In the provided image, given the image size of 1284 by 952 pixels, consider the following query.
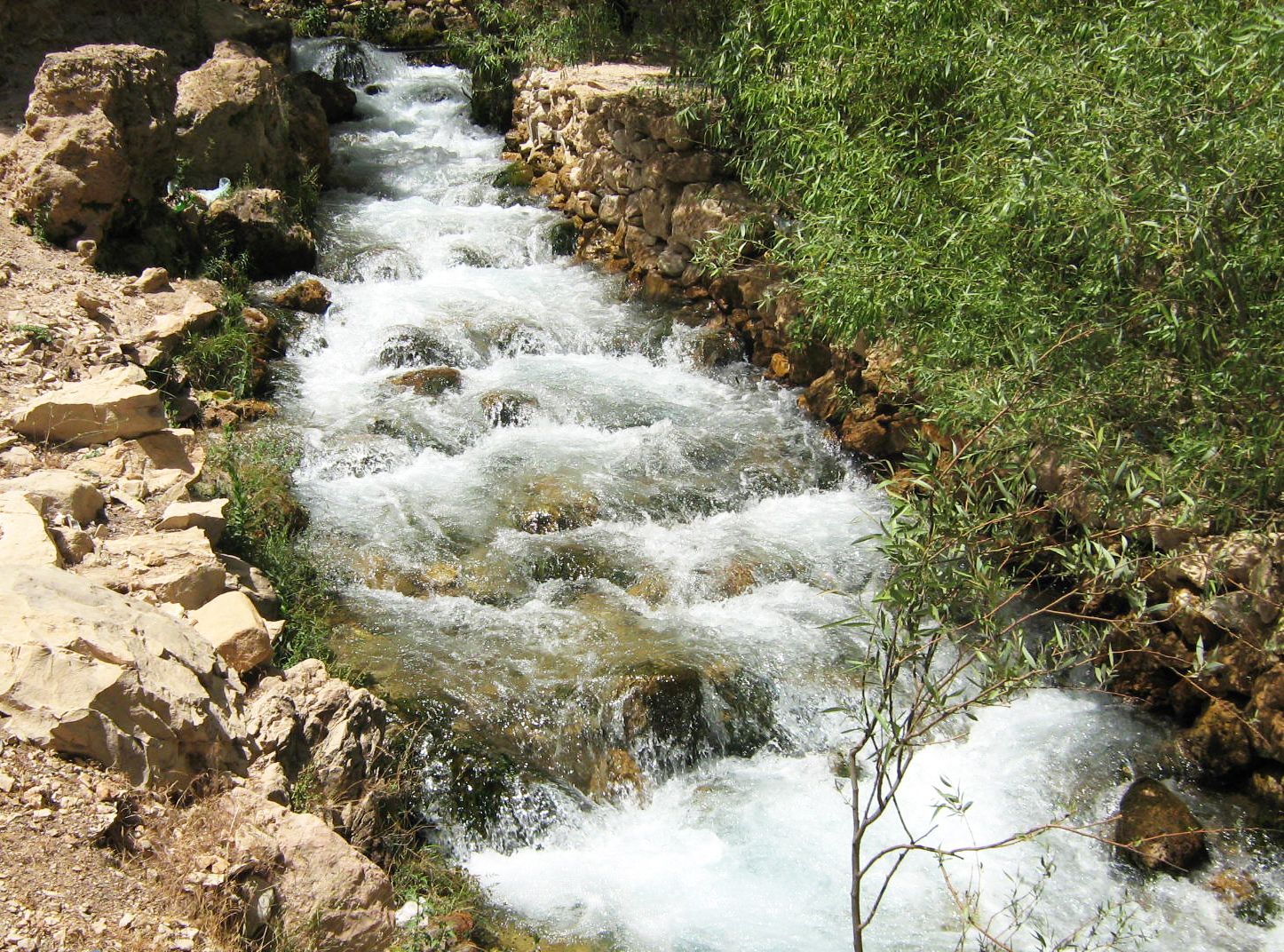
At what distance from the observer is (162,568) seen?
451 cm

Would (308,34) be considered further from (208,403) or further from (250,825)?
(250,825)

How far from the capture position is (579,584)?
614 cm

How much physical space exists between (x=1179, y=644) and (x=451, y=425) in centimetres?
505

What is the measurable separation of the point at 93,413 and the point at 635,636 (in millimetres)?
3158

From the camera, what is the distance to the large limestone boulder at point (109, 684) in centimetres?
315

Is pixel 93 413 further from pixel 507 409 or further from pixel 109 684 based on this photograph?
pixel 507 409

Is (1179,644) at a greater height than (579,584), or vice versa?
(1179,644)

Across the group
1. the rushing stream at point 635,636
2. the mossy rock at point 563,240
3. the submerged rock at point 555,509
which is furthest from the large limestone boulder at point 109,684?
the mossy rock at point 563,240

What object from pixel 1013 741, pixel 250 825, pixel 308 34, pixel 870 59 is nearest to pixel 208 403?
pixel 250 825

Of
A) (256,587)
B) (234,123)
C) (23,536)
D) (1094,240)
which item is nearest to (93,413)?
(256,587)

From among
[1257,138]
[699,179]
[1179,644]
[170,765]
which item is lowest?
[1179,644]

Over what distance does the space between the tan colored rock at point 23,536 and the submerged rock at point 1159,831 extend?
476cm

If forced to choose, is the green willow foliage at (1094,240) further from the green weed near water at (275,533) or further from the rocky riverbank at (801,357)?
the green weed near water at (275,533)

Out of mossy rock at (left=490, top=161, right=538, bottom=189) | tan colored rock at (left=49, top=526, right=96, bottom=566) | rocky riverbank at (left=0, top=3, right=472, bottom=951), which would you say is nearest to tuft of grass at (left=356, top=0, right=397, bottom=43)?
mossy rock at (left=490, top=161, right=538, bottom=189)
